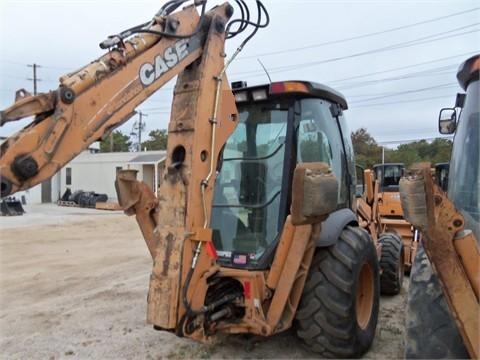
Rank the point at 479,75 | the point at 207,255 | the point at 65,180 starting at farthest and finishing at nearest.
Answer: the point at 65,180 → the point at 207,255 → the point at 479,75

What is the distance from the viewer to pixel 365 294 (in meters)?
4.32

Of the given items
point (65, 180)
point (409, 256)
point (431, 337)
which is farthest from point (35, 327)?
point (65, 180)

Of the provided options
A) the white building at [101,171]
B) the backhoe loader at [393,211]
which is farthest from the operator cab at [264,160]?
the white building at [101,171]

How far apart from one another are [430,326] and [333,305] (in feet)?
5.08

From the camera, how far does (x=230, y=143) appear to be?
4371mm

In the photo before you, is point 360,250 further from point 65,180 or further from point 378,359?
point 65,180

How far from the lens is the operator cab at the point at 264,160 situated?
3.92 m

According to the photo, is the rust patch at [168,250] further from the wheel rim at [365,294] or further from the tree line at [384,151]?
the tree line at [384,151]

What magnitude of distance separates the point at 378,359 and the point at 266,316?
1.11 meters

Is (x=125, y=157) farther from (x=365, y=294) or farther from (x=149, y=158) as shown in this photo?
(x=365, y=294)

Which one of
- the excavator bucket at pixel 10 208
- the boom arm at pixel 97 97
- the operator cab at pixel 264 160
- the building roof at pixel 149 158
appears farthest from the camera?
the building roof at pixel 149 158

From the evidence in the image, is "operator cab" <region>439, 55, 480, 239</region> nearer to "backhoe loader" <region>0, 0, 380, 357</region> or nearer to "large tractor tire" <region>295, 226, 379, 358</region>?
"backhoe loader" <region>0, 0, 380, 357</region>

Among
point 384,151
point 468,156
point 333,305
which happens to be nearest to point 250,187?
point 333,305

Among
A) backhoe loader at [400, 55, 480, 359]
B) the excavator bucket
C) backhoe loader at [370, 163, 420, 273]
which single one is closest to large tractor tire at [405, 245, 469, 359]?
backhoe loader at [400, 55, 480, 359]
